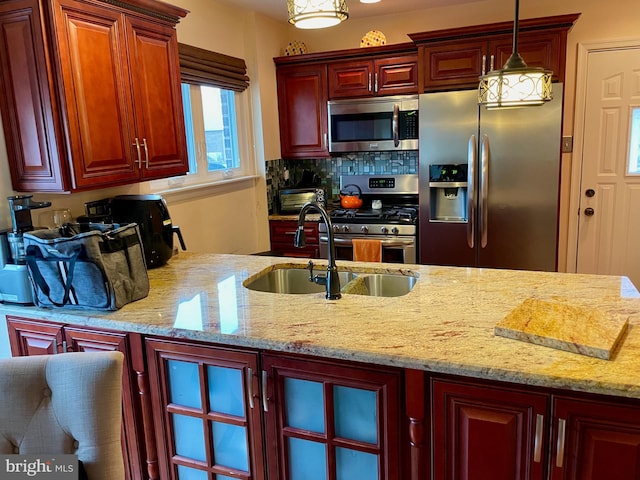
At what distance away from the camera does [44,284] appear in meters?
1.89

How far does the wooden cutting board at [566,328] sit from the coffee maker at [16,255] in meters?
1.77

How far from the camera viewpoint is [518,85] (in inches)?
66.1

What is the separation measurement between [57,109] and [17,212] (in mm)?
459

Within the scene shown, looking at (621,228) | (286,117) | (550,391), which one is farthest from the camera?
(286,117)

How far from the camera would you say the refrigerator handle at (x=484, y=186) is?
351cm

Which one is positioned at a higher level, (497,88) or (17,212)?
(497,88)

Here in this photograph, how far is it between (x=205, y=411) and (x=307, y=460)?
0.40m

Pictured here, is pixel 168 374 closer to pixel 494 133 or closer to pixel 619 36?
pixel 494 133

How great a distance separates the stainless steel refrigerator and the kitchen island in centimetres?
154

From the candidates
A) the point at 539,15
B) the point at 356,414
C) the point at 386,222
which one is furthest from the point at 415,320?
the point at 539,15

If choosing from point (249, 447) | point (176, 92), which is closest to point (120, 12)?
point (176, 92)

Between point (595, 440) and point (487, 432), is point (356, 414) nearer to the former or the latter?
point (487, 432)

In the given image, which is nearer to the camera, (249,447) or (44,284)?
(249,447)

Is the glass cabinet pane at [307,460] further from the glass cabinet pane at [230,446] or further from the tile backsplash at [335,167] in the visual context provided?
the tile backsplash at [335,167]
